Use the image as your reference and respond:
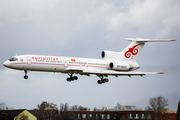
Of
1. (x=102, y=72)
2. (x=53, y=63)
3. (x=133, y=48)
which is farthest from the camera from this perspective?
(x=133, y=48)

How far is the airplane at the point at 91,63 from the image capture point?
165 ft

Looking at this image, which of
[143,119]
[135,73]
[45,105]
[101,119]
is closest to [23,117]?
[45,105]

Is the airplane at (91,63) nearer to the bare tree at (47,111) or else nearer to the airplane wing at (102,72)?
the airplane wing at (102,72)

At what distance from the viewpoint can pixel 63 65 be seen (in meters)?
53.2

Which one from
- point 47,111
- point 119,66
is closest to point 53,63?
point 119,66

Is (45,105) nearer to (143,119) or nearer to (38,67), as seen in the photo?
(143,119)

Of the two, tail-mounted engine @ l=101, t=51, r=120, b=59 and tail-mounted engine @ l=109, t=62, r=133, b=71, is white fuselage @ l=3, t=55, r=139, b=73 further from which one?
tail-mounted engine @ l=101, t=51, r=120, b=59

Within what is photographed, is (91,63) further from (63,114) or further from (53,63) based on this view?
(63,114)

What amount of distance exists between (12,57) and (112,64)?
57.1 feet

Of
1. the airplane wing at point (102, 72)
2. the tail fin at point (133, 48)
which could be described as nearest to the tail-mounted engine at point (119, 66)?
the airplane wing at point (102, 72)

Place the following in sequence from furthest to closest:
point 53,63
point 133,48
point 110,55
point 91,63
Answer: point 133,48
point 110,55
point 91,63
point 53,63

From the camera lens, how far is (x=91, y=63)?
2238 inches

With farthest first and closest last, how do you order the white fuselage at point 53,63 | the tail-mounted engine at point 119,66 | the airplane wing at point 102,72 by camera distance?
the tail-mounted engine at point 119,66, the airplane wing at point 102,72, the white fuselage at point 53,63

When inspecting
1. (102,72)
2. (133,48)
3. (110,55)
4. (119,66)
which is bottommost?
(102,72)
